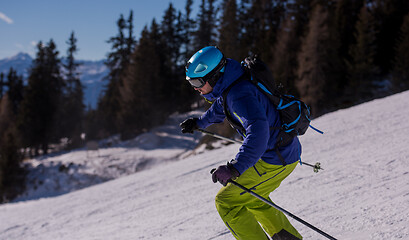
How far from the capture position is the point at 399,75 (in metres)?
26.5

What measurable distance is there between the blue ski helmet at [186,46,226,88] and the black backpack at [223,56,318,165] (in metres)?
0.19

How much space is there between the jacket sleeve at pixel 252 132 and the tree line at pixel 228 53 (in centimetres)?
995

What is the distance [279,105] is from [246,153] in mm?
559

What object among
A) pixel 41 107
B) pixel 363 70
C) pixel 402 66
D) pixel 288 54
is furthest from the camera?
pixel 41 107

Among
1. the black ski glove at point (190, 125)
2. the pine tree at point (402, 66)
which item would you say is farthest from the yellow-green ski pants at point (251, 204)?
the pine tree at point (402, 66)

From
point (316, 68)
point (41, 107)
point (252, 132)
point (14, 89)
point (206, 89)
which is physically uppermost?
point (14, 89)

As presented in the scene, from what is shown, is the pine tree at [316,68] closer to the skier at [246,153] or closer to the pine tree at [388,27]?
the pine tree at [388,27]

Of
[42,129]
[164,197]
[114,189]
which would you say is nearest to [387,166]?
[164,197]

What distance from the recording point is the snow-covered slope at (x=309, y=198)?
3.59 meters

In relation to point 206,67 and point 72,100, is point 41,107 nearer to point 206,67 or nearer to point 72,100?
point 72,100

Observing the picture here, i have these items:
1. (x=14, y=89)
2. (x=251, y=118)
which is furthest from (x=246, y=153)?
(x=14, y=89)

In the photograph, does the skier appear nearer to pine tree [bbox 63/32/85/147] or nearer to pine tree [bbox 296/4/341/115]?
pine tree [bbox 296/4/341/115]

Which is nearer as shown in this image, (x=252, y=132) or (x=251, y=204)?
(x=252, y=132)

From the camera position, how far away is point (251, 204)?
2736mm
